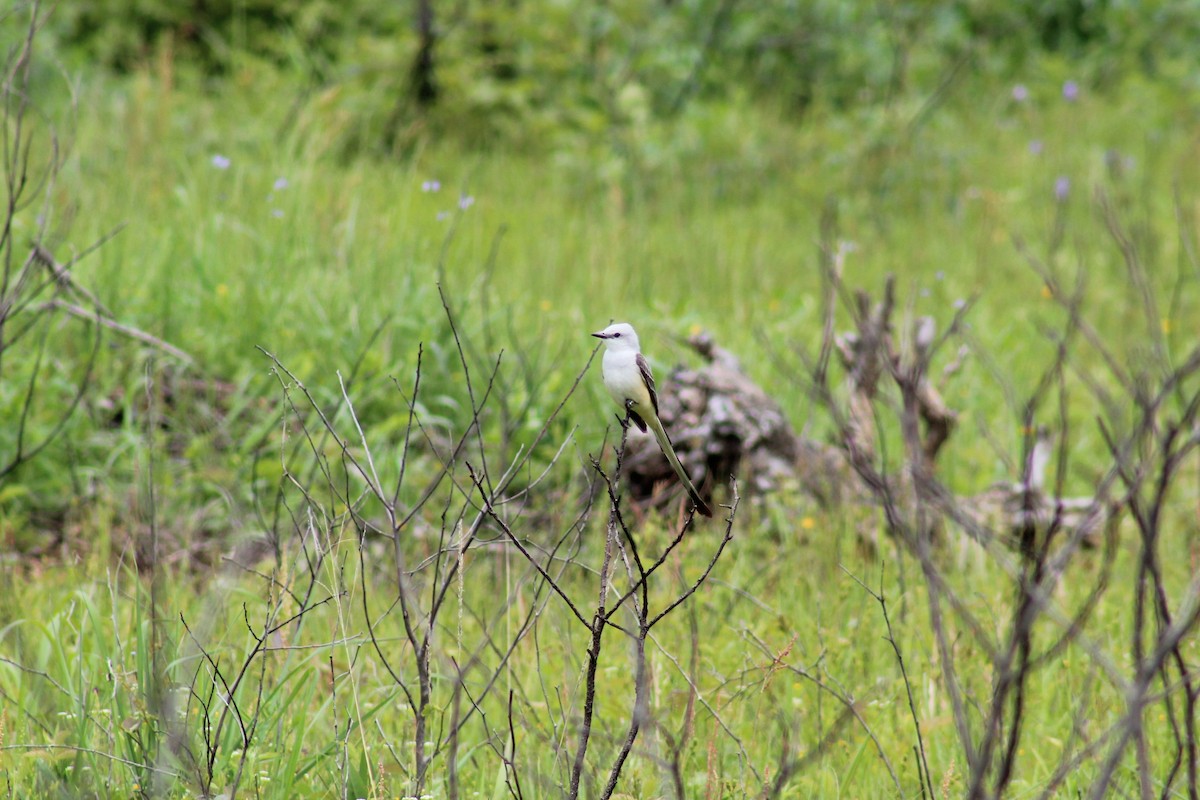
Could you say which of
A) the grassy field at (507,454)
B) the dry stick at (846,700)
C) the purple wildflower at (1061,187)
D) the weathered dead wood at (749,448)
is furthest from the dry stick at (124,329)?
the purple wildflower at (1061,187)

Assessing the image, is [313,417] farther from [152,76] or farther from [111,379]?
[152,76]

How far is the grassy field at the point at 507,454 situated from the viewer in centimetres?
248

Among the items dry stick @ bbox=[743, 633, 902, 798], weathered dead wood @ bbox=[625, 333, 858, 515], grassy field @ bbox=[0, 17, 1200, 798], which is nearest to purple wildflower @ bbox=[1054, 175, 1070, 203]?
grassy field @ bbox=[0, 17, 1200, 798]

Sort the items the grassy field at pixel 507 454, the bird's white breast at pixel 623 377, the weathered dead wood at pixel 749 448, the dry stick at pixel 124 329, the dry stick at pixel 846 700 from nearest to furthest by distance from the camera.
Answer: the dry stick at pixel 846 700 < the bird's white breast at pixel 623 377 < the grassy field at pixel 507 454 < the dry stick at pixel 124 329 < the weathered dead wood at pixel 749 448

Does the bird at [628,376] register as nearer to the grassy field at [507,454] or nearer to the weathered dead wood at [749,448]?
the grassy field at [507,454]

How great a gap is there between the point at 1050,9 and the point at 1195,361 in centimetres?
960

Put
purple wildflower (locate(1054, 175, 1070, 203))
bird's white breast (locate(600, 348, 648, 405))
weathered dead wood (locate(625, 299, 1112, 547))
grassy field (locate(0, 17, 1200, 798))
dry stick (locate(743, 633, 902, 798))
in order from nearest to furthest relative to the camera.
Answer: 1. dry stick (locate(743, 633, 902, 798))
2. bird's white breast (locate(600, 348, 648, 405))
3. grassy field (locate(0, 17, 1200, 798))
4. weathered dead wood (locate(625, 299, 1112, 547))
5. purple wildflower (locate(1054, 175, 1070, 203))

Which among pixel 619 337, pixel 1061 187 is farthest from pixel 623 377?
pixel 1061 187

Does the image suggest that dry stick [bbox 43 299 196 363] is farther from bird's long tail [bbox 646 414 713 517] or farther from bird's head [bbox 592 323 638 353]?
bird's long tail [bbox 646 414 713 517]

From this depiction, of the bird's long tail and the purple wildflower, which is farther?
the purple wildflower

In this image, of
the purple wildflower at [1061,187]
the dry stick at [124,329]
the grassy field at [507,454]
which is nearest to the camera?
the grassy field at [507,454]

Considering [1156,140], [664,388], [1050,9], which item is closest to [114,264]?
[664,388]

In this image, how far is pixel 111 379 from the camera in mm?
4344

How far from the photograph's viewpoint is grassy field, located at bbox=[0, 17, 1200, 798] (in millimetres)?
2479
